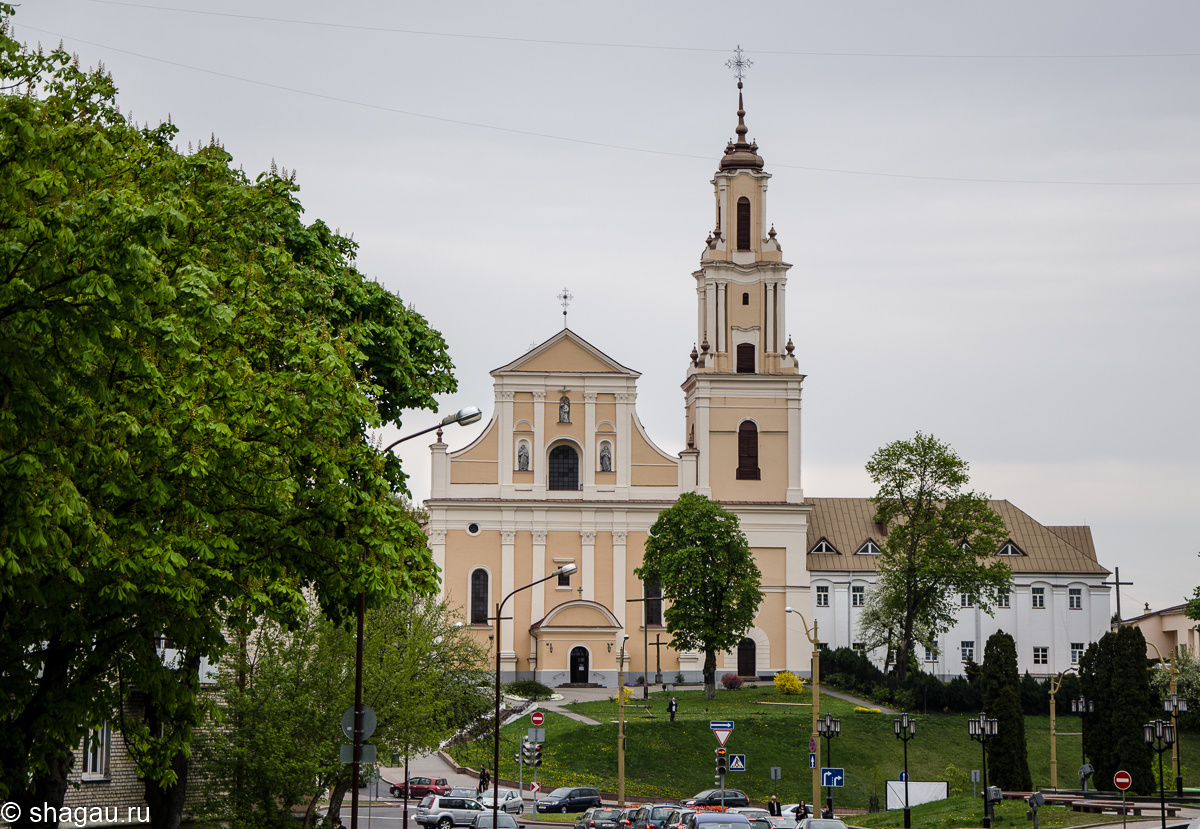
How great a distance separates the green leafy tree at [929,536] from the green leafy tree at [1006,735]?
71.2 ft

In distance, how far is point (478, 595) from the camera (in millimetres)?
82875

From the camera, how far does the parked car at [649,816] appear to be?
38.8m

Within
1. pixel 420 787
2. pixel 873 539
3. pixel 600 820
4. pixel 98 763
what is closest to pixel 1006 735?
pixel 600 820

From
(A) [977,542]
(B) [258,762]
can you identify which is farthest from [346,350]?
(A) [977,542]

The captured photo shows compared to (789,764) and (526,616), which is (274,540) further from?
(526,616)

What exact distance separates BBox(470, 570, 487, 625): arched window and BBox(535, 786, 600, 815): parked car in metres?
30.9

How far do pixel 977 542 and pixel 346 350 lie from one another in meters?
58.7

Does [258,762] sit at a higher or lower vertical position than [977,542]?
lower

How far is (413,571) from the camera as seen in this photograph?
22141mm

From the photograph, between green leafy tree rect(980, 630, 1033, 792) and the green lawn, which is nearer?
green leafy tree rect(980, 630, 1033, 792)

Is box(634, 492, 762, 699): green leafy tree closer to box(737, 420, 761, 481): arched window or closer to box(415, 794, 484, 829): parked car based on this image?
box(737, 420, 761, 481): arched window

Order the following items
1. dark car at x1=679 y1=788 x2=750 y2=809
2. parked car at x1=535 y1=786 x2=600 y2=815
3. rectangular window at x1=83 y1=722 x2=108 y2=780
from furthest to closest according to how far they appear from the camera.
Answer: parked car at x1=535 y1=786 x2=600 y2=815 → dark car at x1=679 y1=788 x2=750 y2=809 → rectangular window at x1=83 y1=722 x2=108 y2=780

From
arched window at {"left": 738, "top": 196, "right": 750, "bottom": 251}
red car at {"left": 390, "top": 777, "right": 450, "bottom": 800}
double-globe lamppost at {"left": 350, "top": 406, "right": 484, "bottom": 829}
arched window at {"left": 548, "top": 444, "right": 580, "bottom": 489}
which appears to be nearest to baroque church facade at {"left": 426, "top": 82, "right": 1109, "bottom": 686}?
arched window at {"left": 548, "top": 444, "right": 580, "bottom": 489}

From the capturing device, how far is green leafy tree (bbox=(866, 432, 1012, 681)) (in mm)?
75125
